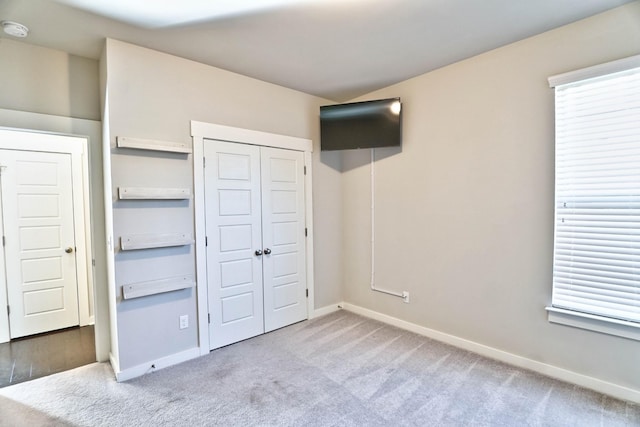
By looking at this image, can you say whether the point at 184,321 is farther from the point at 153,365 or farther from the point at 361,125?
the point at 361,125

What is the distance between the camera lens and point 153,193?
2527 millimetres

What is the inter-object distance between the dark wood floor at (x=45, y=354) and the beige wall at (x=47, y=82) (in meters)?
2.20

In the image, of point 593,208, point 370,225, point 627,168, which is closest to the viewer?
point 627,168

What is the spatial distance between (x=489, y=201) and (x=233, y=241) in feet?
8.05

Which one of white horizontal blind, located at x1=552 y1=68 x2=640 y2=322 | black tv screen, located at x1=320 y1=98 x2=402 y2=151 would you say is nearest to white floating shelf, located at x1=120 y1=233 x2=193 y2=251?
black tv screen, located at x1=320 y1=98 x2=402 y2=151

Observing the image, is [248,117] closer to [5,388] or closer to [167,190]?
[167,190]

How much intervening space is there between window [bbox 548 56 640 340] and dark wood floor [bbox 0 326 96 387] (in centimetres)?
415

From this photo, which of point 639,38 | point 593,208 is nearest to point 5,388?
point 593,208

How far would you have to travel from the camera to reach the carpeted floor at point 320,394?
1996 millimetres

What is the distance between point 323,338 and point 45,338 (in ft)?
10.1

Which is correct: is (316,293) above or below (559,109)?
below

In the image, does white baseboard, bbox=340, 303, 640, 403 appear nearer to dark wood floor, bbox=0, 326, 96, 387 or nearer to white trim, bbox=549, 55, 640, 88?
white trim, bbox=549, 55, 640, 88

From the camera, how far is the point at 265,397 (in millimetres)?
2229

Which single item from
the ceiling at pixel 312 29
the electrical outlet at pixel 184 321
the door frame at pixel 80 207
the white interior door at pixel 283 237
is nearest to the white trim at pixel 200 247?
the electrical outlet at pixel 184 321
